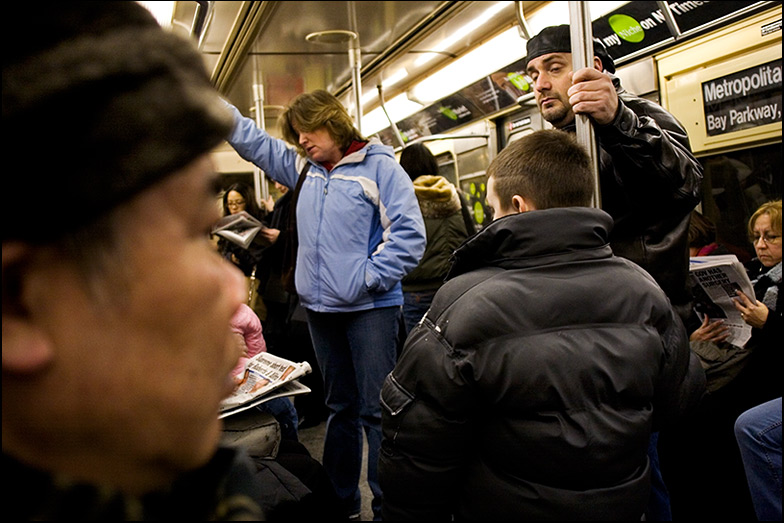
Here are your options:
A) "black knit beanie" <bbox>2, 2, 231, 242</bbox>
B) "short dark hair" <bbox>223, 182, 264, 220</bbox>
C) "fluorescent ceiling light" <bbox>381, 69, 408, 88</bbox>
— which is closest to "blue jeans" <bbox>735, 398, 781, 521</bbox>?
"black knit beanie" <bbox>2, 2, 231, 242</bbox>

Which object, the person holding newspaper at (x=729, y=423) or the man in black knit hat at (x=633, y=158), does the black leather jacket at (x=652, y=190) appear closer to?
the man in black knit hat at (x=633, y=158)

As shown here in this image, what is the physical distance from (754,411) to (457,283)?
142 centimetres

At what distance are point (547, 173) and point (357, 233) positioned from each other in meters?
1.18

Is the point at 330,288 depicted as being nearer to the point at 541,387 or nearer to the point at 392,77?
the point at 541,387

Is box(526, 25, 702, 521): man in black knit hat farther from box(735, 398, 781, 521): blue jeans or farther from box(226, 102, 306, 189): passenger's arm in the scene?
box(226, 102, 306, 189): passenger's arm

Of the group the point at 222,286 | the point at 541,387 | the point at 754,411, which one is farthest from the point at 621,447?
the point at 222,286

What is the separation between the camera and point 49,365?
45 centimetres

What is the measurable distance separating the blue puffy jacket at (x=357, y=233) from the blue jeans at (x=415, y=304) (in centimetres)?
143

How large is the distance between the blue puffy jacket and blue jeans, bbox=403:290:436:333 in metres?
1.43

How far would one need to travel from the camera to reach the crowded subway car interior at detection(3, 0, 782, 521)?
154 centimetres

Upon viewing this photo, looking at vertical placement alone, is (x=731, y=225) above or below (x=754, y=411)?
above

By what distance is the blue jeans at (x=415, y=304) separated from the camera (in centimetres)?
429

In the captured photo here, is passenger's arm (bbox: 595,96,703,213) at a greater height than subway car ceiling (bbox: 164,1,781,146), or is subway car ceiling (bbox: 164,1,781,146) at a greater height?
subway car ceiling (bbox: 164,1,781,146)

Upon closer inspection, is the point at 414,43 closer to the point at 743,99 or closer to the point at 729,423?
the point at 743,99
